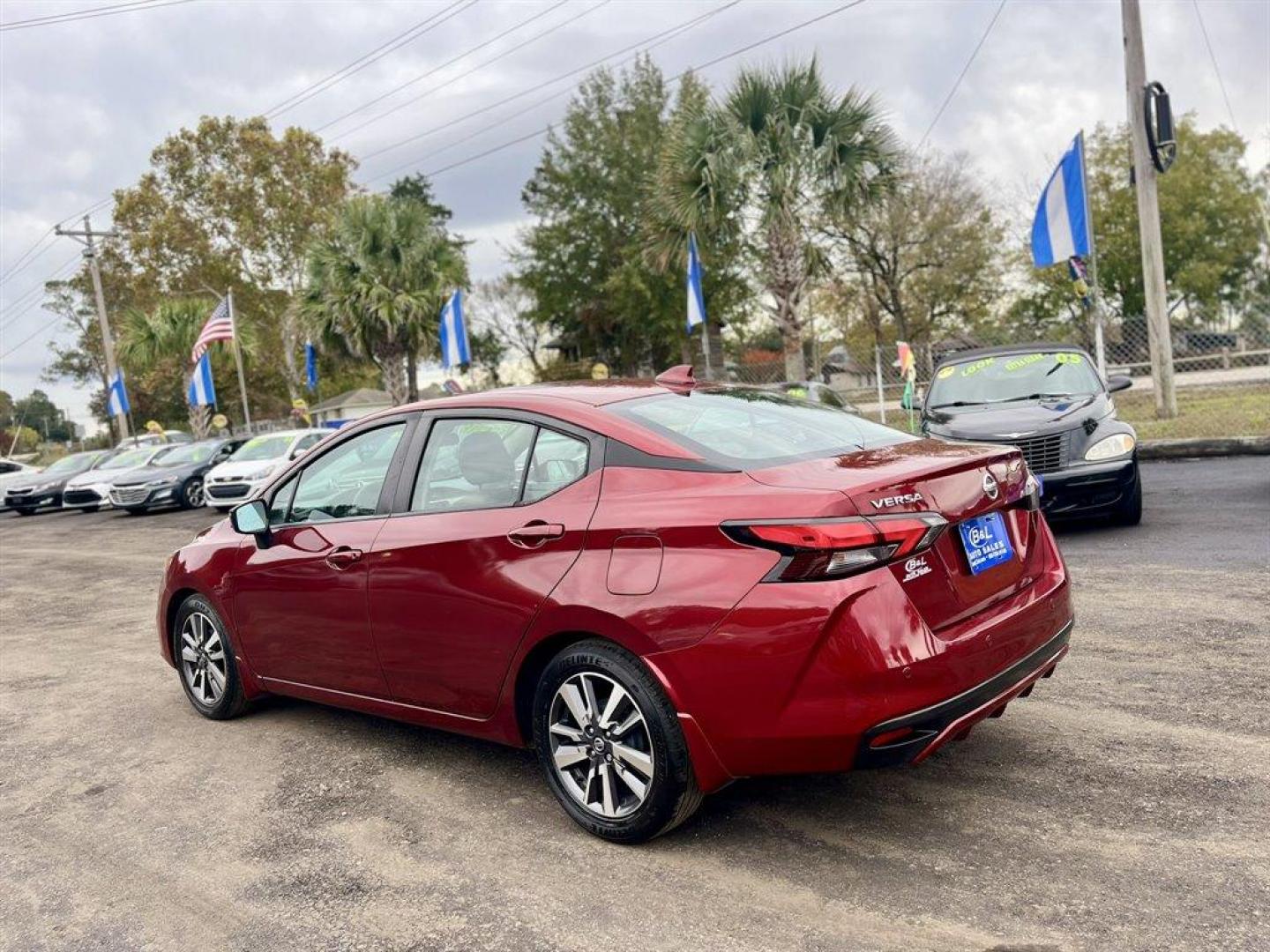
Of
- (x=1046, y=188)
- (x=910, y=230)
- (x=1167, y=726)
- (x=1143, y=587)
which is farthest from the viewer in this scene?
(x=910, y=230)

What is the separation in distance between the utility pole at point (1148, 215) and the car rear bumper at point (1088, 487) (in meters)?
8.46

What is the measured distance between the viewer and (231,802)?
421cm

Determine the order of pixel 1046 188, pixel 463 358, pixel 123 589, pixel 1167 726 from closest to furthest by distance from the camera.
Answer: pixel 1167 726, pixel 123 589, pixel 1046 188, pixel 463 358

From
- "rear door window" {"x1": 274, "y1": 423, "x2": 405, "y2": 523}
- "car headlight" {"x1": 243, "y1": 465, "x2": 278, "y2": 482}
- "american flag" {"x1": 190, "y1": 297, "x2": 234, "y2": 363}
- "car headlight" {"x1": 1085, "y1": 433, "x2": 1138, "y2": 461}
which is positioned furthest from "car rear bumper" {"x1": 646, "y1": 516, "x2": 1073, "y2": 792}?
"american flag" {"x1": 190, "y1": 297, "x2": 234, "y2": 363}

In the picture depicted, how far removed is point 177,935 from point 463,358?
22027 millimetres

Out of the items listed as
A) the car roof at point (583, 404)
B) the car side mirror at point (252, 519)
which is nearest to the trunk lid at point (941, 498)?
the car roof at point (583, 404)

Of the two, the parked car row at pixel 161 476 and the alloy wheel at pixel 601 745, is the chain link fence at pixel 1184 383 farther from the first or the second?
the alloy wheel at pixel 601 745

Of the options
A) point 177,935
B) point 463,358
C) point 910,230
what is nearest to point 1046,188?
point 463,358

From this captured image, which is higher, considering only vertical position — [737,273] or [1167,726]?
[737,273]

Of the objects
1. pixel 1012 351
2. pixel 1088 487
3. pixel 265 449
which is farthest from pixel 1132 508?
pixel 265 449

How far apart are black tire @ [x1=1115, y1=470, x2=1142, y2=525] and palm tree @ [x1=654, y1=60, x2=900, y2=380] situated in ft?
39.4

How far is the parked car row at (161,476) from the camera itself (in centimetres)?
1853

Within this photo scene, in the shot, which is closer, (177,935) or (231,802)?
(177,935)

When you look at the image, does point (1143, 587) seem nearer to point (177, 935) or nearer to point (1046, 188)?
point (177, 935)
